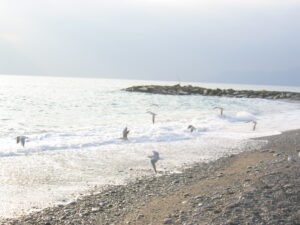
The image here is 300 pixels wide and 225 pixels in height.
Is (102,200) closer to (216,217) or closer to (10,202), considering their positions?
(10,202)

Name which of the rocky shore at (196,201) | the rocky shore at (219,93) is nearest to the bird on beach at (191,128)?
the rocky shore at (196,201)

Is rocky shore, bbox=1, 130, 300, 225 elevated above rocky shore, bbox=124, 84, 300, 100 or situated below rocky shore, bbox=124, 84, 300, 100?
above

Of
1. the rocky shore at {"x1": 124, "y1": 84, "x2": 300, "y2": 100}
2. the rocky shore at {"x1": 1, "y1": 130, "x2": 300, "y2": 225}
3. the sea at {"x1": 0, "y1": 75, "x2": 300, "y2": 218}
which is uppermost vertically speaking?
the rocky shore at {"x1": 1, "y1": 130, "x2": 300, "y2": 225}

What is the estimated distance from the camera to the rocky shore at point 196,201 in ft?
20.0

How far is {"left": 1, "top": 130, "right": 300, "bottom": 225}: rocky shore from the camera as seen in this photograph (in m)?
6.08

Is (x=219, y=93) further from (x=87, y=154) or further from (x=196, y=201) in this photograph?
(x=196, y=201)

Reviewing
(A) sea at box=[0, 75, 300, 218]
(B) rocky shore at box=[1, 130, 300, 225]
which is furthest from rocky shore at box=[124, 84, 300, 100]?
(B) rocky shore at box=[1, 130, 300, 225]

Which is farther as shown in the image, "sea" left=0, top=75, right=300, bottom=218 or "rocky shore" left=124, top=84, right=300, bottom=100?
"rocky shore" left=124, top=84, right=300, bottom=100

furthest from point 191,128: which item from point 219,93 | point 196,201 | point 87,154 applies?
point 219,93

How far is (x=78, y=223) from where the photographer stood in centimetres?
663

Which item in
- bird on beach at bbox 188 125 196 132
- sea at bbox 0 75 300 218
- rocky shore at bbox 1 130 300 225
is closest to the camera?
rocky shore at bbox 1 130 300 225

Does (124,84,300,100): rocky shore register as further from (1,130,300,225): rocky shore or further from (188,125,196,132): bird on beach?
(1,130,300,225): rocky shore

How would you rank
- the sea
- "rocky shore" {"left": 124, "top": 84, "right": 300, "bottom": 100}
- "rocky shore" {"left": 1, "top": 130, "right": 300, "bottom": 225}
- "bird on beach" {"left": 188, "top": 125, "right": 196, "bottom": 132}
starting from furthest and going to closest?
"rocky shore" {"left": 124, "top": 84, "right": 300, "bottom": 100}
"bird on beach" {"left": 188, "top": 125, "right": 196, "bottom": 132}
the sea
"rocky shore" {"left": 1, "top": 130, "right": 300, "bottom": 225}

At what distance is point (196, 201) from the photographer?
7.09 metres
